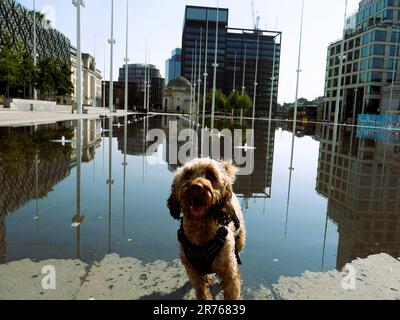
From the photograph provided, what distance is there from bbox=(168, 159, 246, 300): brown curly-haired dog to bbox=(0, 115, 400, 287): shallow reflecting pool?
704 millimetres

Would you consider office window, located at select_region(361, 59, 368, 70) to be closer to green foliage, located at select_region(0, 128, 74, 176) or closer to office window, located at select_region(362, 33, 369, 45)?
office window, located at select_region(362, 33, 369, 45)

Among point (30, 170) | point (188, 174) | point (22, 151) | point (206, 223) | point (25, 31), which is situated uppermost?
point (25, 31)

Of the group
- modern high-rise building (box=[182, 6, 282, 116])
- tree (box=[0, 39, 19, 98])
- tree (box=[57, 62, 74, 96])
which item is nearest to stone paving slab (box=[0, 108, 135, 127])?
tree (box=[0, 39, 19, 98])

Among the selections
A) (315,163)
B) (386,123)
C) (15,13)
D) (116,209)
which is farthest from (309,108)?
(116,209)

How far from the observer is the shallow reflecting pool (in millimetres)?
4293

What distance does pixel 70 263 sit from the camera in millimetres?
3838

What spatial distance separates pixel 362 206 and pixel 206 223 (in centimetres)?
483

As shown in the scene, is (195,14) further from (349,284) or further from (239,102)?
(349,284)

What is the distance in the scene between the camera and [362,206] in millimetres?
6754

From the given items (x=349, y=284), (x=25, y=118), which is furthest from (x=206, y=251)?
(x=25, y=118)

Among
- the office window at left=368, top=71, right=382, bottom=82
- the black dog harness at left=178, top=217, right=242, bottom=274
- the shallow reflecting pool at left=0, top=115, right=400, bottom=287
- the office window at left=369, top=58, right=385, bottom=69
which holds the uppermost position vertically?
the office window at left=369, top=58, right=385, bottom=69

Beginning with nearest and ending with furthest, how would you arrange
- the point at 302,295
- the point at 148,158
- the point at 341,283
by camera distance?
the point at 302,295, the point at 341,283, the point at 148,158
